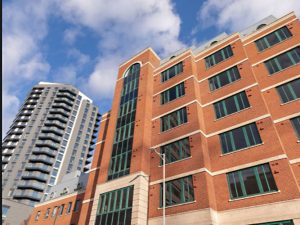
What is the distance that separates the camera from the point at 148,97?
103 ft

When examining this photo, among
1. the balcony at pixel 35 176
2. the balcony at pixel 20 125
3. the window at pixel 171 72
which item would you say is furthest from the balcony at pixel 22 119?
the window at pixel 171 72

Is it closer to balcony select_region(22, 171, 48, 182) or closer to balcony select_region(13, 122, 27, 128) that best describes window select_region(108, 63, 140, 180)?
balcony select_region(22, 171, 48, 182)

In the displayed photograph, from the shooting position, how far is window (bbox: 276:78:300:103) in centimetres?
2183

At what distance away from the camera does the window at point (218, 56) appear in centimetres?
2909

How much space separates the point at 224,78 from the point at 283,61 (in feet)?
19.7

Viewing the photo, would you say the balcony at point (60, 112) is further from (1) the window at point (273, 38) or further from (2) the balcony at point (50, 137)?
(1) the window at point (273, 38)

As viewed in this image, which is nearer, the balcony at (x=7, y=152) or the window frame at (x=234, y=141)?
the window frame at (x=234, y=141)

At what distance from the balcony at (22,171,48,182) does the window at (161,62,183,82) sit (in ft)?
255

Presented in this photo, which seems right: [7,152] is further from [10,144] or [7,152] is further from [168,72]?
[168,72]

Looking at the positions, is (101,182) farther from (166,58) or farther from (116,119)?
(166,58)

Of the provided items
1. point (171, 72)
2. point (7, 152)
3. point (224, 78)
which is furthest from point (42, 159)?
point (224, 78)

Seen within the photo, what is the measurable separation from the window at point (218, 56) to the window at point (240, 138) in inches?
411

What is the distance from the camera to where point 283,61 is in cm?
2456

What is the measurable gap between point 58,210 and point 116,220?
20920 millimetres
